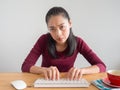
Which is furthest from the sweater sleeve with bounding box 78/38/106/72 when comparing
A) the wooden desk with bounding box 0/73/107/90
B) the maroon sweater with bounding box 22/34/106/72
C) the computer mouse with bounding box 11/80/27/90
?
the computer mouse with bounding box 11/80/27/90

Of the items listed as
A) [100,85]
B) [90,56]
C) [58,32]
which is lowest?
[100,85]

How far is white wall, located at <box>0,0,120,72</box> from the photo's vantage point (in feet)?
6.65

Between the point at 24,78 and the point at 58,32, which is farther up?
the point at 58,32

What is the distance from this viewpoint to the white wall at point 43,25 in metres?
2.03

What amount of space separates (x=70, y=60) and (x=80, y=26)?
66cm

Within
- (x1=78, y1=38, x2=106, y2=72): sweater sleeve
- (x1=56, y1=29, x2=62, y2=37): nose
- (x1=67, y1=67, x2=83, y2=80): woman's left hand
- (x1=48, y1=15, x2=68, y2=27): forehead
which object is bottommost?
(x1=67, y1=67, x2=83, y2=80): woman's left hand

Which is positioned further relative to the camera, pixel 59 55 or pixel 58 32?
pixel 59 55

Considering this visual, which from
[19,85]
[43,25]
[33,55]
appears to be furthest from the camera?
[43,25]

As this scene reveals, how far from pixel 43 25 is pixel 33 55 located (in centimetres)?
65

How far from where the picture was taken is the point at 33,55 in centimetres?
148

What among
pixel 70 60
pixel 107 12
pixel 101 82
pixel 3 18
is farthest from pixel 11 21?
pixel 101 82

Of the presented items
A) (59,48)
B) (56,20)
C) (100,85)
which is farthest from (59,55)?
(100,85)

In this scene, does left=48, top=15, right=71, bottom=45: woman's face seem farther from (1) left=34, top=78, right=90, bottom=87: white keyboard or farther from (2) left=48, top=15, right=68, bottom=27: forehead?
(1) left=34, top=78, right=90, bottom=87: white keyboard

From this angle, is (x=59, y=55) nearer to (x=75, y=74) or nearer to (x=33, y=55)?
(x=33, y=55)
